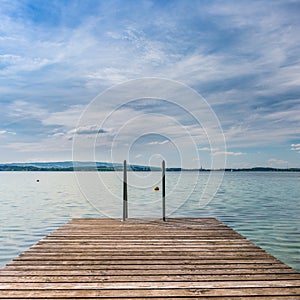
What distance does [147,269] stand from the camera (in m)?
4.75

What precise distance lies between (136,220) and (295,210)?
41.0 feet

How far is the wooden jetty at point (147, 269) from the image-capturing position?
12.9 ft

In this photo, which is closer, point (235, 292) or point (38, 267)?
point (235, 292)

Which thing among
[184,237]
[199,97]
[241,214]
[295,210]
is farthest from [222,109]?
[184,237]

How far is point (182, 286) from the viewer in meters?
4.12

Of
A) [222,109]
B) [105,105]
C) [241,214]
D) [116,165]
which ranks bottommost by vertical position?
[241,214]

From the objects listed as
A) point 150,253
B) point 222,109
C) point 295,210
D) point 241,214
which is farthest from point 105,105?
point 222,109

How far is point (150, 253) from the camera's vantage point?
18.5ft

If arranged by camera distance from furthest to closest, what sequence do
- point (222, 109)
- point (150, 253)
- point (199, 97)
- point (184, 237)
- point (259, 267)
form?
point (222, 109) → point (199, 97) → point (184, 237) → point (150, 253) → point (259, 267)

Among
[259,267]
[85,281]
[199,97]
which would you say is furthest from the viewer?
[199,97]

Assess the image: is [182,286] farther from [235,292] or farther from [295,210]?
[295,210]

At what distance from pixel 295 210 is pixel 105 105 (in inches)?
526

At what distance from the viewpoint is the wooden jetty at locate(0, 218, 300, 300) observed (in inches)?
154

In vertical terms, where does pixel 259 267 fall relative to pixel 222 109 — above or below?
below
